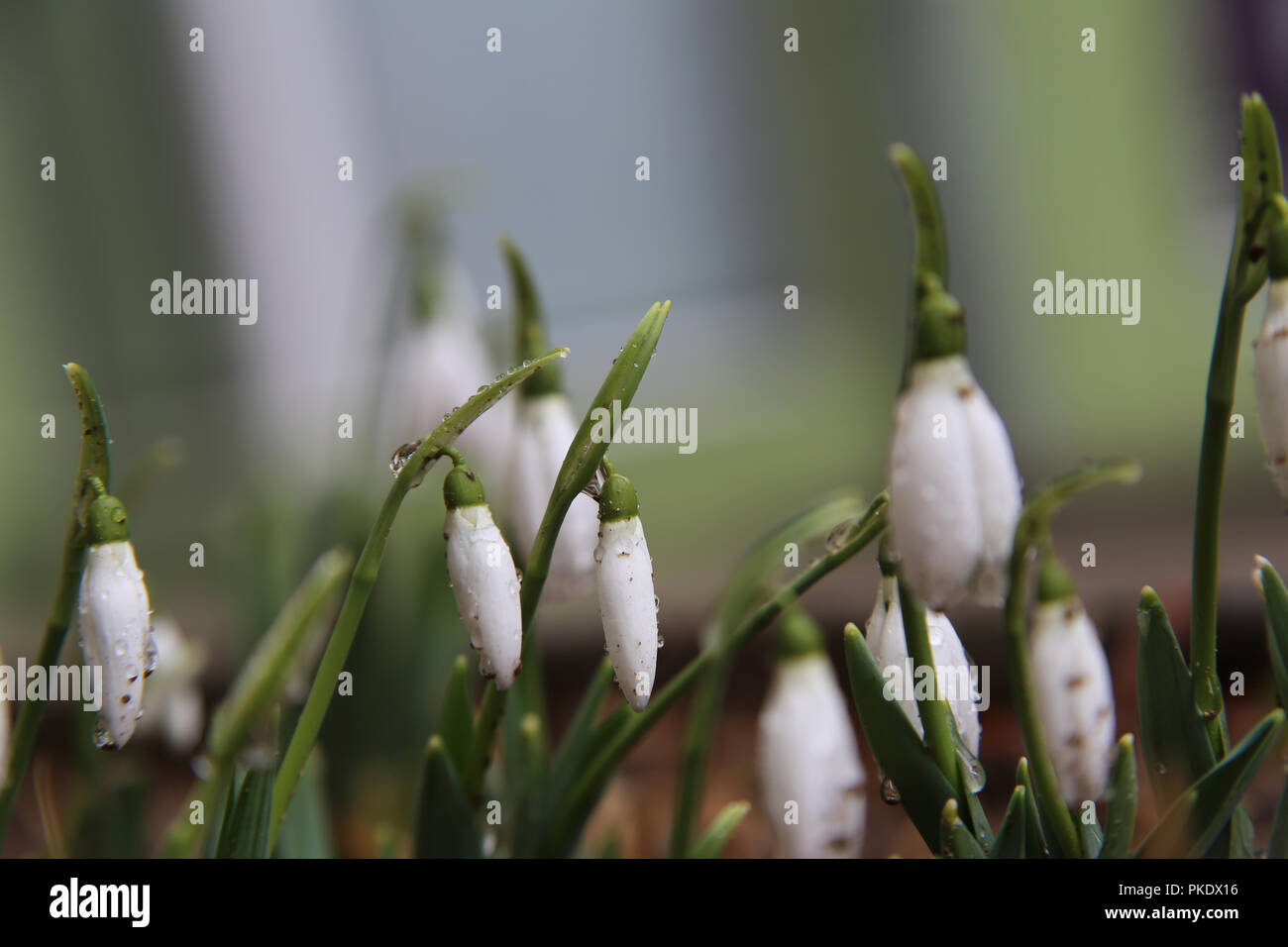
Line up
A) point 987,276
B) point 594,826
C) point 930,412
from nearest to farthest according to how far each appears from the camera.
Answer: point 930,412 < point 594,826 < point 987,276

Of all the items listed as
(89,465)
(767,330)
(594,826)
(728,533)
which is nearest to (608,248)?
(767,330)

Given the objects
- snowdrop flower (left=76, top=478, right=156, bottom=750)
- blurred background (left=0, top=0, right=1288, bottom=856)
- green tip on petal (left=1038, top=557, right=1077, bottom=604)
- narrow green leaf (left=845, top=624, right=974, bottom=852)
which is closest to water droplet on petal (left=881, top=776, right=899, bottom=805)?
narrow green leaf (left=845, top=624, right=974, bottom=852)

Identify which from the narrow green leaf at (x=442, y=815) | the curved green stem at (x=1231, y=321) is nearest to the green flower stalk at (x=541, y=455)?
the narrow green leaf at (x=442, y=815)

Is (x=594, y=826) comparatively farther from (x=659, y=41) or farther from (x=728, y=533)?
(x=659, y=41)

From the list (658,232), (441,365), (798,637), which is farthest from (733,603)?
(658,232)

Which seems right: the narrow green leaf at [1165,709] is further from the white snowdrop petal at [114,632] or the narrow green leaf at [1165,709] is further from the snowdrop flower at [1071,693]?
the white snowdrop petal at [114,632]

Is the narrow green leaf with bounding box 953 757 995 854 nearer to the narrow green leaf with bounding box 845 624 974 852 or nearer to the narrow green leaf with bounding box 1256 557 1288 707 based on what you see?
the narrow green leaf with bounding box 845 624 974 852

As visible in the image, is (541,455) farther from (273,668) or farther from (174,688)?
(174,688)
